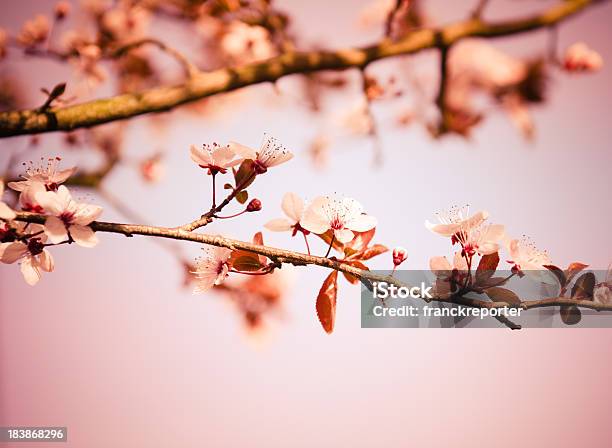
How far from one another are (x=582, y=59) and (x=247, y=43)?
0.76 m

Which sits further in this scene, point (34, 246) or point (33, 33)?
point (33, 33)

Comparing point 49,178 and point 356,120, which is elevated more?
point 356,120

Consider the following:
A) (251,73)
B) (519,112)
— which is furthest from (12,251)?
(519,112)

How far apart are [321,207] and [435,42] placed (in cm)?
57

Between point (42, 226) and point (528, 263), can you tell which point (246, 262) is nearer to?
point (42, 226)

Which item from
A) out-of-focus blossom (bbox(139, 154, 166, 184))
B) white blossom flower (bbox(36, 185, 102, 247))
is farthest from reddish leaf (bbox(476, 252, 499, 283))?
out-of-focus blossom (bbox(139, 154, 166, 184))

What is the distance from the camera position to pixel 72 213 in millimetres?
411

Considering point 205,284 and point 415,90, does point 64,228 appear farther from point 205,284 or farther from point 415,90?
point 415,90

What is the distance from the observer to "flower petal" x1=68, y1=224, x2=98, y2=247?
0.41 meters

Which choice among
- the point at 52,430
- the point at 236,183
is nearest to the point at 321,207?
the point at 236,183

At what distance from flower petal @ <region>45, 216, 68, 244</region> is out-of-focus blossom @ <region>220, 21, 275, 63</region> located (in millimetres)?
748

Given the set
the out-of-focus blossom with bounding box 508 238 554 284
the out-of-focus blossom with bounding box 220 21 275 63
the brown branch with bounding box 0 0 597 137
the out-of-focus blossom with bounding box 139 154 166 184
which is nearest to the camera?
the out-of-focus blossom with bounding box 508 238 554 284

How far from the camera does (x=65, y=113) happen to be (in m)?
0.60

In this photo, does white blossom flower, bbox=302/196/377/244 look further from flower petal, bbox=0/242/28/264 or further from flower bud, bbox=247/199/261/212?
flower petal, bbox=0/242/28/264
